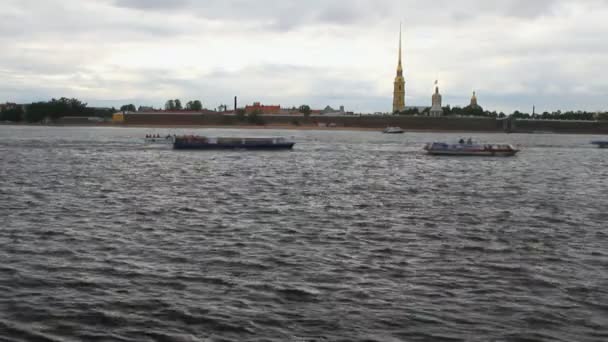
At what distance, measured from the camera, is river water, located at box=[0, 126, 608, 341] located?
9781 mm

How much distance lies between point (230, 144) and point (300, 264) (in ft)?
149

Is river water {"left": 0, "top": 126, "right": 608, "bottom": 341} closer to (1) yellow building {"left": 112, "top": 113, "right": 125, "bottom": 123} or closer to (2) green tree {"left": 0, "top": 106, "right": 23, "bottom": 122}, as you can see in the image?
(1) yellow building {"left": 112, "top": 113, "right": 125, "bottom": 123}

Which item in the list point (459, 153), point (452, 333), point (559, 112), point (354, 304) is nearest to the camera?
point (452, 333)

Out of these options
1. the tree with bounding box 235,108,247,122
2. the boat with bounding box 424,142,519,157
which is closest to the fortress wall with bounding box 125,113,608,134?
the tree with bounding box 235,108,247,122

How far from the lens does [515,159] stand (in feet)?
163

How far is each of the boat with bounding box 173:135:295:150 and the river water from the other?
99.1 feet

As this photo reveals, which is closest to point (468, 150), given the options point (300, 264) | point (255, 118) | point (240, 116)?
point (300, 264)

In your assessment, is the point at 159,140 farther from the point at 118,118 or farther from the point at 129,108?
the point at 129,108

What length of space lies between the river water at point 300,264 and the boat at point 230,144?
30.2 meters

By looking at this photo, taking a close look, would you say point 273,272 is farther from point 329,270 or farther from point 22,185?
point 22,185

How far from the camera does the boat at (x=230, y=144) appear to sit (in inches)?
2259

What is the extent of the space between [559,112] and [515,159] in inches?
4883

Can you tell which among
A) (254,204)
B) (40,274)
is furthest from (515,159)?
(40,274)

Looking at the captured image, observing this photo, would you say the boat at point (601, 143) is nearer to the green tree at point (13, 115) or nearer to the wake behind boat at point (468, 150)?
the wake behind boat at point (468, 150)
